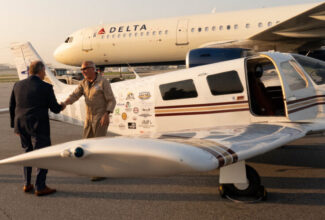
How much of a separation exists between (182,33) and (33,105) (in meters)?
13.5

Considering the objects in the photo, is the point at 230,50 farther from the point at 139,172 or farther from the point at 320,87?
the point at 139,172

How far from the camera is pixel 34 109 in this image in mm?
3928

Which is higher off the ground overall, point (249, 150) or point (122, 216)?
point (249, 150)

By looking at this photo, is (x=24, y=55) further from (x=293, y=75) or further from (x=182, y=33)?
(x=182, y=33)

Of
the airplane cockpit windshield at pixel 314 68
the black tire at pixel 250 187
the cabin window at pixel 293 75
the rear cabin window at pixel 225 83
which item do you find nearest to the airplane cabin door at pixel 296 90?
the cabin window at pixel 293 75

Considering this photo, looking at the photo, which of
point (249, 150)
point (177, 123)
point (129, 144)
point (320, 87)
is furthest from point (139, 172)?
point (320, 87)

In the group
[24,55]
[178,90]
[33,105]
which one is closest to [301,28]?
[178,90]

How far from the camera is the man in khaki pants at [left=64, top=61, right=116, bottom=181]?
4.51 m

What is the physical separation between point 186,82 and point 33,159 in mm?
3254

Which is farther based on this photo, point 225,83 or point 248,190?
point 225,83

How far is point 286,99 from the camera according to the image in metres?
4.62

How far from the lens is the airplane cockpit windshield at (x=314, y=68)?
4930mm

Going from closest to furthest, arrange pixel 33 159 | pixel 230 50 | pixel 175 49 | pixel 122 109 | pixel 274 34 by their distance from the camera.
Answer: pixel 33 159
pixel 122 109
pixel 230 50
pixel 274 34
pixel 175 49

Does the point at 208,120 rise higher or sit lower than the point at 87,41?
higher
